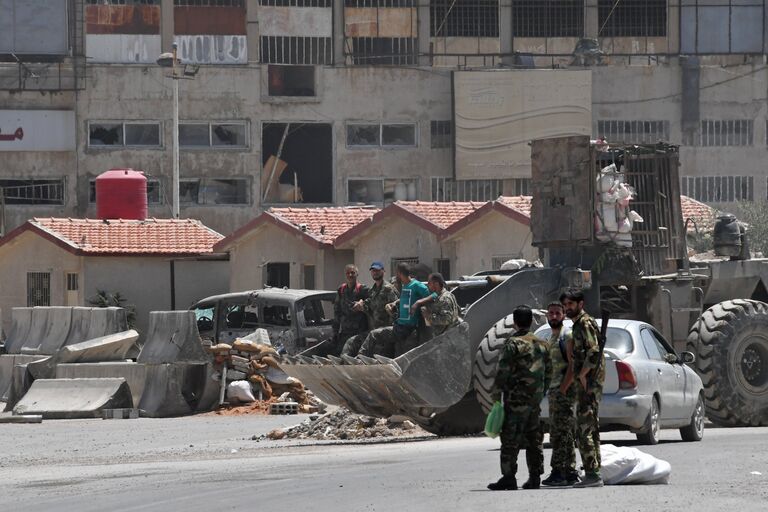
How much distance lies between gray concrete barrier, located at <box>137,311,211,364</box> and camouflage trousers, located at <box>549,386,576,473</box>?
14.5m

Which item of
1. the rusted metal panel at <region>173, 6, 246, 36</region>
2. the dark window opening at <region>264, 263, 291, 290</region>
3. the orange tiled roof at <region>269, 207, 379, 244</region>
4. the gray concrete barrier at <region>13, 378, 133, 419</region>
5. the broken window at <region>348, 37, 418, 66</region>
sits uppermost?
the rusted metal panel at <region>173, 6, 246, 36</region>

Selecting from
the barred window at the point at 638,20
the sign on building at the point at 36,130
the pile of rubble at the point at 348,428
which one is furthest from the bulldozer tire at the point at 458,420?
the barred window at the point at 638,20

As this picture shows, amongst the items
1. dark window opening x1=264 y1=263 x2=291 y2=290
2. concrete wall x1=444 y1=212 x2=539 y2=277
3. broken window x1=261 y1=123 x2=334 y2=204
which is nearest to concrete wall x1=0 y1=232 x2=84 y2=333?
dark window opening x1=264 y1=263 x2=291 y2=290

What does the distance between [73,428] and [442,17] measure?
48200mm

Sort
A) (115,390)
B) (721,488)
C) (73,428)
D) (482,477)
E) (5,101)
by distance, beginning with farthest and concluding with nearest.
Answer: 1. (5,101)
2. (115,390)
3. (73,428)
4. (482,477)
5. (721,488)

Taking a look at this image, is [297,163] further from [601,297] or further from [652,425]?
[652,425]

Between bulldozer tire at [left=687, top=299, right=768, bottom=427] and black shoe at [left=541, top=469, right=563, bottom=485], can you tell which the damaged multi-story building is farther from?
black shoe at [left=541, top=469, right=563, bottom=485]

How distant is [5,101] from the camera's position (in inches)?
2623

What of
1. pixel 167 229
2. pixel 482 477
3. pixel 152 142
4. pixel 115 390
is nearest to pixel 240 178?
pixel 152 142

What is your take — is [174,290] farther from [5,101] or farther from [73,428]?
[5,101]

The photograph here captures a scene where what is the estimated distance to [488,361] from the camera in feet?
62.3

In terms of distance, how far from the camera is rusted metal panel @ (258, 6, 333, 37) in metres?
68.9

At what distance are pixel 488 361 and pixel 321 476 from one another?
460cm

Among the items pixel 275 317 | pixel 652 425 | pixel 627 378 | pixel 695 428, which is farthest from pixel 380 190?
pixel 627 378
